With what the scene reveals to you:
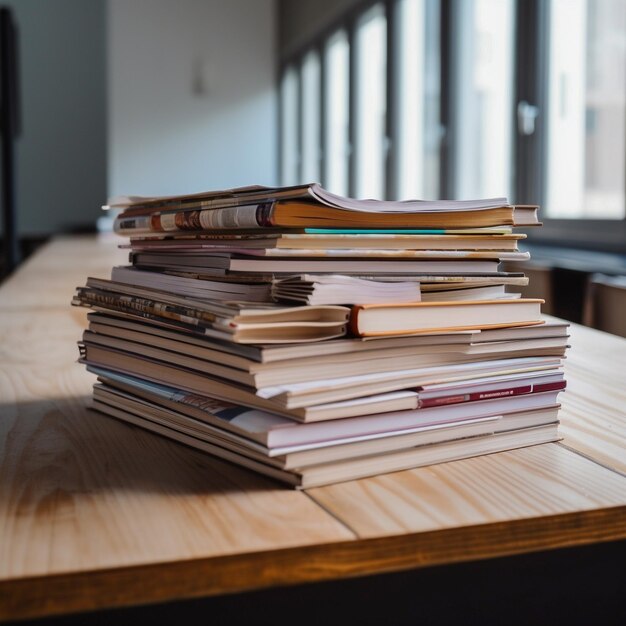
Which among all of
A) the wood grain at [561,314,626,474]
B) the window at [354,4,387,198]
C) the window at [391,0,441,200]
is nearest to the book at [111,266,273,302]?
the wood grain at [561,314,626,474]

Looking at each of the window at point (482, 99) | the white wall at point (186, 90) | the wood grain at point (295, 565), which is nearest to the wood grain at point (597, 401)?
the wood grain at point (295, 565)

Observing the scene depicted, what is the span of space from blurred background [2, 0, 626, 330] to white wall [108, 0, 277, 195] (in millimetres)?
12

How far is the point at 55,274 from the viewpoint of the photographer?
2.57 metres

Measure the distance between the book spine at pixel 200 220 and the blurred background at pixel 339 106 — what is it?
4.99 feet

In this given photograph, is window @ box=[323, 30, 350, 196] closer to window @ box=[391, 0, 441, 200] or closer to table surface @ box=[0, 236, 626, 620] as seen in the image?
window @ box=[391, 0, 441, 200]

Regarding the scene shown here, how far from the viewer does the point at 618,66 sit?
3045 millimetres

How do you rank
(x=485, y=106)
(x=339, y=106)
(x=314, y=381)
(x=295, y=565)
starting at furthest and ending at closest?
(x=339, y=106), (x=485, y=106), (x=314, y=381), (x=295, y=565)

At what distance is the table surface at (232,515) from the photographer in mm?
410

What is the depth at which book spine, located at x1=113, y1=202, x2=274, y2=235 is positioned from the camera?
0.56 meters

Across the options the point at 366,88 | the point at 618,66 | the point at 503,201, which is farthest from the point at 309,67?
the point at 503,201

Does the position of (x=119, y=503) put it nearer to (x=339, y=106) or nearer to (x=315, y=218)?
(x=315, y=218)

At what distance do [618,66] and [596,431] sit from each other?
2.71 metres

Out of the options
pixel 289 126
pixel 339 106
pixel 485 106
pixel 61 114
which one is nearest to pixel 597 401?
pixel 485 106

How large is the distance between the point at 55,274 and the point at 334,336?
217 centimetres
